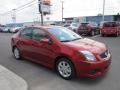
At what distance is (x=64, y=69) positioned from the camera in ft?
18.1

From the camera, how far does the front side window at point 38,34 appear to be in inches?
248

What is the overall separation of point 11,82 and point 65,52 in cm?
176

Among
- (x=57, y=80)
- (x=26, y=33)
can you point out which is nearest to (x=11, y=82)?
(x=57, y=80)

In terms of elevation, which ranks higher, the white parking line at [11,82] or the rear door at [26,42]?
the rear door at [26,42]

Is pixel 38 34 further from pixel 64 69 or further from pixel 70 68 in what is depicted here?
pixel 70 68

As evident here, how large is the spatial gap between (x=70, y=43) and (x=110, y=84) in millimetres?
1667

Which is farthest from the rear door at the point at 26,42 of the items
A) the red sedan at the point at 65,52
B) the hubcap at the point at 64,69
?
the hubcap at the point at 64,69

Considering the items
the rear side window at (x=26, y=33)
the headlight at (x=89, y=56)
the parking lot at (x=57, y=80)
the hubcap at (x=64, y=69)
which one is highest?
the rear side window at (x=26, y=33)

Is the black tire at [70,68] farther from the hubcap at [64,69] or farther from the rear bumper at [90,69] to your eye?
the rear bumper at [90,69]

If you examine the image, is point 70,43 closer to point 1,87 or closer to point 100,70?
point 100,70

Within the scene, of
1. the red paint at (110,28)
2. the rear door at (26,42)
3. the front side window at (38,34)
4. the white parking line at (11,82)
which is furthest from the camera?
the red paint at (110,28)

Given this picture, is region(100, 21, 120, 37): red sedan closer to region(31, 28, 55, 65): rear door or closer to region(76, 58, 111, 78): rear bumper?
region(31, 28, 55, 65): rear door

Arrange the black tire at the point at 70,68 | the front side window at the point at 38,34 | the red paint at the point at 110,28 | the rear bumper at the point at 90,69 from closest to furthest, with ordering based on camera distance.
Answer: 1. the rear bumper at the point at 90,69
2. the black tire at the point at 70,68
3. the front side window at the point at 38,34
4. the red paint at the point at 110,28

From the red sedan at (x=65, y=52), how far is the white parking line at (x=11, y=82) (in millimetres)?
1142
